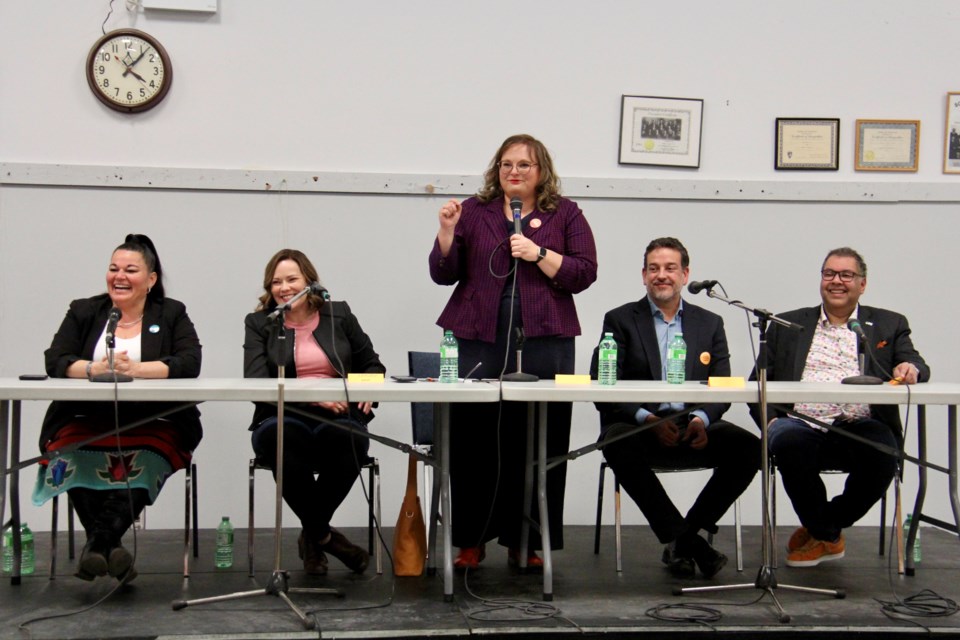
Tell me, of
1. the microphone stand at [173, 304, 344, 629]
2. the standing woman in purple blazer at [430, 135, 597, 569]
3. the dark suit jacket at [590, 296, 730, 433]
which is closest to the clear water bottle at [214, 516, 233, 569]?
the microphone stand at [173, 304, 344, 629]

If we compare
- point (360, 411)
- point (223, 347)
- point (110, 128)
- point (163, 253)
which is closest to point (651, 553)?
point (360, 411)

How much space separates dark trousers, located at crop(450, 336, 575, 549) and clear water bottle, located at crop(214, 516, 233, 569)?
2.61 feet

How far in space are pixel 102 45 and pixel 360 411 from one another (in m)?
2.19

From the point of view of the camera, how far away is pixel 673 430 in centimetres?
343

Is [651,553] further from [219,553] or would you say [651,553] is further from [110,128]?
[110,128]

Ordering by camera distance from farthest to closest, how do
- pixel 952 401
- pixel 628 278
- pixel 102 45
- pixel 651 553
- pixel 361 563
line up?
1. pixel 628 278
2. pixel 102 45
3. pixel 651 553
4. pixel 361 563
5. pixel 952 401

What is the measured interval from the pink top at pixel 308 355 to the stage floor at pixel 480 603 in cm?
69

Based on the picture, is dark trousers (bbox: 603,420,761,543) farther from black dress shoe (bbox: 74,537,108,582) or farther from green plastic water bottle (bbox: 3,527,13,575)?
green plastic water bottle (bbox: 3,527,13,575)

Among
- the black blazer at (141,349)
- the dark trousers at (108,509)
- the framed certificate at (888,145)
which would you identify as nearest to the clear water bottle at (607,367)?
the black blazer at (141,349)

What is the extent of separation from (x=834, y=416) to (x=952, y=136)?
192 centimetres

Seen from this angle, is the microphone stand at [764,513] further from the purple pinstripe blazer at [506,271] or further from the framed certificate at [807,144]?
the framed certificate at [807,144]

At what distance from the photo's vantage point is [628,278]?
4598 mm

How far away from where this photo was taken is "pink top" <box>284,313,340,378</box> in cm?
351

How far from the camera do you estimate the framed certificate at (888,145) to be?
4648 mm
